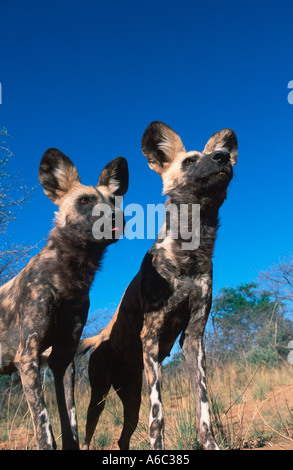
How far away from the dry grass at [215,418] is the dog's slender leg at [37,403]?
1.04 meters

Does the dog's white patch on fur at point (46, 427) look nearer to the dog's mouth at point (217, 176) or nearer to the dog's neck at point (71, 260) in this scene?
the dog's neck at point (71, 260)

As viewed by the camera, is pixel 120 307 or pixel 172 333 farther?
pixel 120 307

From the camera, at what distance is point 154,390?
3201 millimetres

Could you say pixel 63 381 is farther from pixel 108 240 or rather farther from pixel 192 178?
pixel 192 178

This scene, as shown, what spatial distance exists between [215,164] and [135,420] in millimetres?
2779

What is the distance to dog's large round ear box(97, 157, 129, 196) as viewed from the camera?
178 inches

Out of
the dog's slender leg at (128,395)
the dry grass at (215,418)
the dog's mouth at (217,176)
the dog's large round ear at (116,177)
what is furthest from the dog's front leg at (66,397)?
the dog's mouth at (217,176)

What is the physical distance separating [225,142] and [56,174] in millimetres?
1795

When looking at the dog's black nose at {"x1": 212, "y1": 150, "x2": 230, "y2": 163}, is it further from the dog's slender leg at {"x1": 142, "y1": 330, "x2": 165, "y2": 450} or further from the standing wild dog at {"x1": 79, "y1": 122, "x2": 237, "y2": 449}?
the dog's slender leg at {"x1": 142, "y1": 330, "x2": 165, "y2": 450}

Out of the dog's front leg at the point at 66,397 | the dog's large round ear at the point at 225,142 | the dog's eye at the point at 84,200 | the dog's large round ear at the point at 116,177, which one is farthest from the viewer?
the dog's large round ear at the point at 116,177

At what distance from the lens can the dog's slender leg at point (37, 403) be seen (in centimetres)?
286
